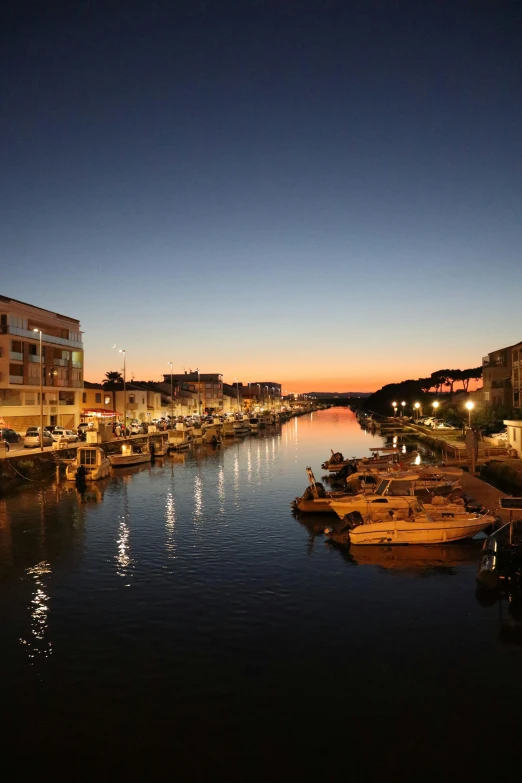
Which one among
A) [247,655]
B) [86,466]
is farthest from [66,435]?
[247,655]

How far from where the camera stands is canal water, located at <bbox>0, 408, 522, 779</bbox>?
41.7 feet

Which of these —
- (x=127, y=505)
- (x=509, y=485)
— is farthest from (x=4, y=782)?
(x=509, y=485)

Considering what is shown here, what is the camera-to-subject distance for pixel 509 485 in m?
45.2

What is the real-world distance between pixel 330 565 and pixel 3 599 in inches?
570

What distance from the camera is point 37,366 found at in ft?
245

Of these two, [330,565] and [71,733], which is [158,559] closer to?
[330,565]

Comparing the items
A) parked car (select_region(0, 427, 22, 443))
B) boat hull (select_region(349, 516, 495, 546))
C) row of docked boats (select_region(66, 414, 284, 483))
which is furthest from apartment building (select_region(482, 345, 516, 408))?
parked car (select_region(0, 427, 22, 443))

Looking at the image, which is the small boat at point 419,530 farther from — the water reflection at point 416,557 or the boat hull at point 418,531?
the water reflection at point 416,557

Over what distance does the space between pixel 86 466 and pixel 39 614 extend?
115 ft

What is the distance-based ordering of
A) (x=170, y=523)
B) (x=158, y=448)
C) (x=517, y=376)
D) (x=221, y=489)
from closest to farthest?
(x=170, y=523), (x=221, y=489), (x=517, y=376), (x=158, y=448)

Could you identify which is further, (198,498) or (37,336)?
(37,336)

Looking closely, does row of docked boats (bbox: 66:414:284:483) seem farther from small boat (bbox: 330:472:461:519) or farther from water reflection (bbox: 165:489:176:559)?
small boat (bbox: 330:472:461:519)

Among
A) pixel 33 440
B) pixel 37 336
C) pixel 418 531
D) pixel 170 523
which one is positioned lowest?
pixel 170 523

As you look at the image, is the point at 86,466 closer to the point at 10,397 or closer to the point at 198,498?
the point at 198,498
